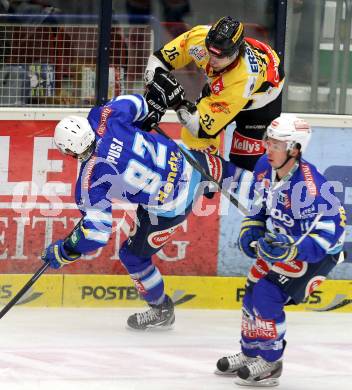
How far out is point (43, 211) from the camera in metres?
6.89

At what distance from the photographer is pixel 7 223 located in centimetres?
687

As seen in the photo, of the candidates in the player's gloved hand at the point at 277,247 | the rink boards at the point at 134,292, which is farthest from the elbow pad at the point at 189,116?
the player's gloved hand at the point at 277,247

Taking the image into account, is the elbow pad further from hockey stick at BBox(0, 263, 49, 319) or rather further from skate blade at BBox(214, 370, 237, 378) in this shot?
skate blade at BBox(214, 370, 237, 378)

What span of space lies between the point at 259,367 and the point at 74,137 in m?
1.37

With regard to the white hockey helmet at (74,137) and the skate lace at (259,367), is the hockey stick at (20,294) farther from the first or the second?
the skate lace at (259,367)

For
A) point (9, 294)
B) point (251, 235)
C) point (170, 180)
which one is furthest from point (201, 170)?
point (9, 294)

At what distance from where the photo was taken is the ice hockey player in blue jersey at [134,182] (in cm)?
578

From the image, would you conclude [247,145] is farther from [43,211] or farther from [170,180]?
[43,211]

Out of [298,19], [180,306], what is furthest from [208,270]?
[298,19]

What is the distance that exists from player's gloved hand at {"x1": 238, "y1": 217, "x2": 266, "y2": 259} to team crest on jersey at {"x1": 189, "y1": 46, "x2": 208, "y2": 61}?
137cm

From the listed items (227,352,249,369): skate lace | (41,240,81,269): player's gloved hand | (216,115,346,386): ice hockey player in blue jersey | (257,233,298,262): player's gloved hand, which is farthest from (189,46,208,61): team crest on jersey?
(227,352,249,369): skate lace

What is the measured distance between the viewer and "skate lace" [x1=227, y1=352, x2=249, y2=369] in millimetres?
5527

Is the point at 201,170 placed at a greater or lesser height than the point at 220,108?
lesser

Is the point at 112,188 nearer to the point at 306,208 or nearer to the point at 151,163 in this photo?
the point at 151,163
